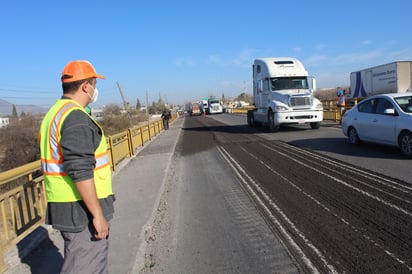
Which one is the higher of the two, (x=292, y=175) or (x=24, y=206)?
(x=24, y=206)

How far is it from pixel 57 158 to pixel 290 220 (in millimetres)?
3577

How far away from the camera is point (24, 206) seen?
15.4 feet

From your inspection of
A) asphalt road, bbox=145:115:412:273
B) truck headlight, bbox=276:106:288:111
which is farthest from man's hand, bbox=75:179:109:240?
truck headlight, bbox=276:106:288:111

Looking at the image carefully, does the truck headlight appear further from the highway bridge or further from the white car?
the highway bridge

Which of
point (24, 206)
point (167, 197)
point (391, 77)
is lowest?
point (167, 197)

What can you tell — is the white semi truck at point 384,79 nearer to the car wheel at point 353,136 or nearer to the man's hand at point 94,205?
the car wheel at point 353,136

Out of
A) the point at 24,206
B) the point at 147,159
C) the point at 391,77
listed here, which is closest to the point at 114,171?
the point at 147,159

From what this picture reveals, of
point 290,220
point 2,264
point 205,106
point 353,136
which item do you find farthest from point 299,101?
point 205,106

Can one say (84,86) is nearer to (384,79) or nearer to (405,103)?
(405,103)

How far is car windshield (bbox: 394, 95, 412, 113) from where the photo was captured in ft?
30.1

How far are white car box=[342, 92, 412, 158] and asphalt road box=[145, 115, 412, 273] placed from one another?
0.63 meters

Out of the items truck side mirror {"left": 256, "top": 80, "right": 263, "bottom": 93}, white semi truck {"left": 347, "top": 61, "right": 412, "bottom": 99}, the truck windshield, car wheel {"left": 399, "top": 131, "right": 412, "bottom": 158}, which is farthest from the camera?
white semi truck {"left": 347, "top": 61, "right": 412, "bottom": 99}

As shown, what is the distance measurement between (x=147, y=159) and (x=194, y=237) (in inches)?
290

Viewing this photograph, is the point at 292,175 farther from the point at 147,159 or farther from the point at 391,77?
the point at 391,77
